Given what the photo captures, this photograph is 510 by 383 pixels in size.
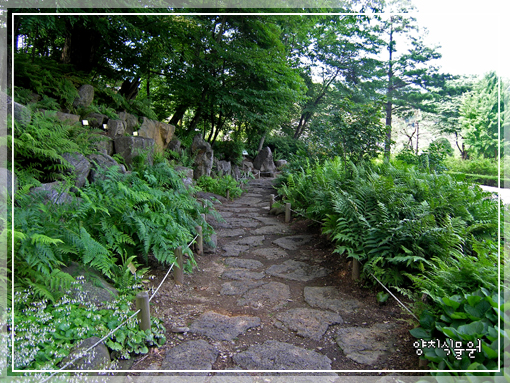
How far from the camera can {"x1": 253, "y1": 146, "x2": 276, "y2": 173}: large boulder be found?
18.0 m

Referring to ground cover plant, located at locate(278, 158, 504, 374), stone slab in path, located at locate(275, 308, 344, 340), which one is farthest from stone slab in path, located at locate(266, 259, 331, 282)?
stone slab in path, located at locate(275, 308, 344, 340)

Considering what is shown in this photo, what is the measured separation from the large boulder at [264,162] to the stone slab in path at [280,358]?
1536 cm

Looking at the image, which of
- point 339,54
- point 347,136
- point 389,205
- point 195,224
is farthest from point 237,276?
point 339,54

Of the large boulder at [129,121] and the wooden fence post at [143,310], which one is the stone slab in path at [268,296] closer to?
the wooden fence post at [143,310]

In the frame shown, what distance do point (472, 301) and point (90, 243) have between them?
10.4 feet

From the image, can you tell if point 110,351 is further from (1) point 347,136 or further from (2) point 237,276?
(1) point 347,136

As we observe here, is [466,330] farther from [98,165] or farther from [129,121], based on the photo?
[129,121]

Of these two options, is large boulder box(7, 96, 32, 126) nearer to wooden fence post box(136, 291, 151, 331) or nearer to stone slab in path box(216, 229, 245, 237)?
wooden fence post box(136, 291, 151, 331)

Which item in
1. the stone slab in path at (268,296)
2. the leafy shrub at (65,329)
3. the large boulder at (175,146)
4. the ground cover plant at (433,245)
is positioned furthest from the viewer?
the large boulder at (175,146)

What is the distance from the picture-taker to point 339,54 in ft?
62.4

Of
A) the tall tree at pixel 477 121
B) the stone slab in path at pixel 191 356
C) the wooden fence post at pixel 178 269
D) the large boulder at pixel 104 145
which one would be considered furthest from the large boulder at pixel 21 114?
the tall tree at pixel 477 121

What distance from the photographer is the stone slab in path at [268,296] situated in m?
3.74

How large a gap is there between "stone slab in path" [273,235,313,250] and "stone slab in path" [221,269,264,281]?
1.29 metres

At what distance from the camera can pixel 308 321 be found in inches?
131
